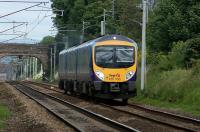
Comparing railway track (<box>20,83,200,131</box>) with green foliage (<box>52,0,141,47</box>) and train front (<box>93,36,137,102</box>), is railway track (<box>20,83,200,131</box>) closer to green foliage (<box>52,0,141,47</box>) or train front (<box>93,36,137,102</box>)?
train front (<box>93,36,137,102</box>)

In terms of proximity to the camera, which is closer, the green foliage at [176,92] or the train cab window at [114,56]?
the green foliage at [176,92]

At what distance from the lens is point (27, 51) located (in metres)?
111

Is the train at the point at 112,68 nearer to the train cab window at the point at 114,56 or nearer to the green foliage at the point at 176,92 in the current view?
the train cab window at the point at 114,56

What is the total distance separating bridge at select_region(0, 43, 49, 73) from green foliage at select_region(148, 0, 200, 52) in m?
69.0

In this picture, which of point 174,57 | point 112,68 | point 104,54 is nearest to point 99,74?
point 112,68

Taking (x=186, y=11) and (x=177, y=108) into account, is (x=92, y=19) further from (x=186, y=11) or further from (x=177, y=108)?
(x=177, y=108)

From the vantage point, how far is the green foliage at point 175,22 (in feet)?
126

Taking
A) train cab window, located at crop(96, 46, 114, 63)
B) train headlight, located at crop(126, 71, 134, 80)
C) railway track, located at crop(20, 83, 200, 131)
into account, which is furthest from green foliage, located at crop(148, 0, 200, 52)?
railway track, located at crop(20, 83, 200, 131)

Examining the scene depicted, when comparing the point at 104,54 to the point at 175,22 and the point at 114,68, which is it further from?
the point at 175,22

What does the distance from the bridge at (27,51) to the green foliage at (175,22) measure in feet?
226

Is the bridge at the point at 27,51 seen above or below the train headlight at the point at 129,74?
above

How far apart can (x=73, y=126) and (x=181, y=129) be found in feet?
10.1

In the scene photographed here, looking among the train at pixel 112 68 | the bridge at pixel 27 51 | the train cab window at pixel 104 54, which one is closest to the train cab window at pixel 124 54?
the train at pixel 112 68

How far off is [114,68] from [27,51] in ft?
274
